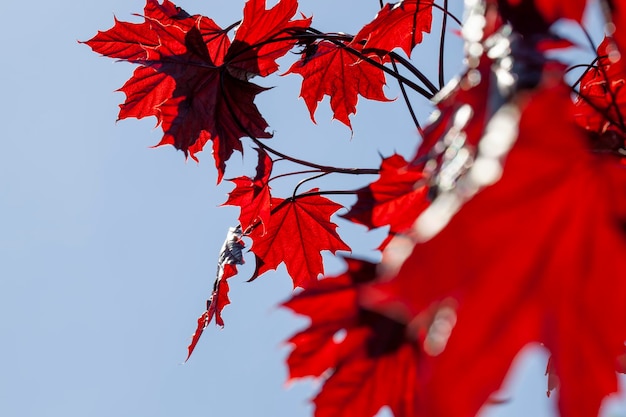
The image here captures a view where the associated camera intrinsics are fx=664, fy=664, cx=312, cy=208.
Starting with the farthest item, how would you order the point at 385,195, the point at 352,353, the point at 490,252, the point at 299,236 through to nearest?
the point at 299,236 < the point at 385,195 < the point at 352,353 < the point at 490,252

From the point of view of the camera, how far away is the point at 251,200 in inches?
51.3

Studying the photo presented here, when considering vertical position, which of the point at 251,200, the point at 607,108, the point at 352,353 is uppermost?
the point at 251,200

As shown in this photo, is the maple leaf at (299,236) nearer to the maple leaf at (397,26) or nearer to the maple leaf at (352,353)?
the maple leaf at (397,26)

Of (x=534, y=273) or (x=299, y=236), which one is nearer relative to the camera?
(x=534, y=273)

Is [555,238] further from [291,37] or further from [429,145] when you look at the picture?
[291,37]

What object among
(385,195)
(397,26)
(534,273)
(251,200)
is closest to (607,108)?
(385,195)

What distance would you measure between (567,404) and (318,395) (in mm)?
222

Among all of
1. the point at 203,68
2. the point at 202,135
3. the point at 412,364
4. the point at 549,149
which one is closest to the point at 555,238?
the point at 549,149

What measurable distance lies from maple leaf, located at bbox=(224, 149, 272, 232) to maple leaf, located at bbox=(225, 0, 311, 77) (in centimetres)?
17

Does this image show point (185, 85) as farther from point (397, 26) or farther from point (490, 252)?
point (490, 252)

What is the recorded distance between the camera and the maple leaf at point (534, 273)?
374 millimetres

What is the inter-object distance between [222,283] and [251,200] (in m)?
0.17

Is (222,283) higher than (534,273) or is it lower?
higher

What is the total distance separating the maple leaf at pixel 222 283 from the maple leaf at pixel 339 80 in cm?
37
